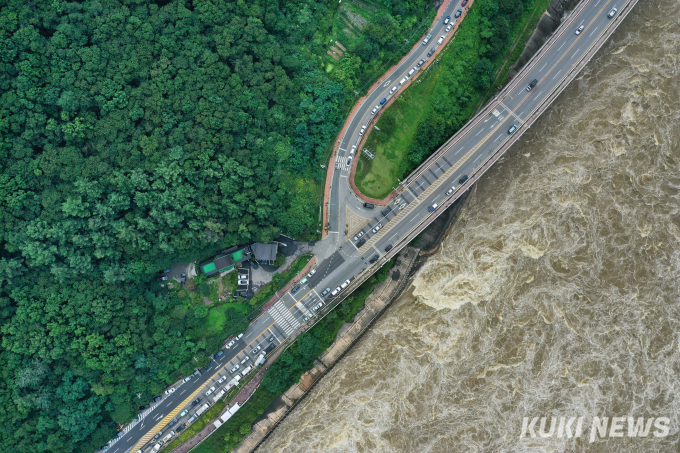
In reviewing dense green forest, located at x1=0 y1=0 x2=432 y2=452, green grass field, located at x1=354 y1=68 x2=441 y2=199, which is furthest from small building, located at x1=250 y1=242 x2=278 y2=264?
green grass field, located at x1=354 y1=68 x2=441 y2=199

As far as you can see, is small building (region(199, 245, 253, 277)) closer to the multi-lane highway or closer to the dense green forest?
the dense green forest

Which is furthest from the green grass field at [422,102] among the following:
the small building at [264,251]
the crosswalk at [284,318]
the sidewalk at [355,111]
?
the crosswalk at [284,318]

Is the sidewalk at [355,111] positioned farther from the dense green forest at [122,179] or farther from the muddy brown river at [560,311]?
the muddy brown river at [560,311]

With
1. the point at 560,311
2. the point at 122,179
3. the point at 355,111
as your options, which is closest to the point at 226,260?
the point at 122,179

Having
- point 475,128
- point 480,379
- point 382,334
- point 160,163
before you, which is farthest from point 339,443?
point 475,128

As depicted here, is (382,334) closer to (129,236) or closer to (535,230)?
(535,230)
